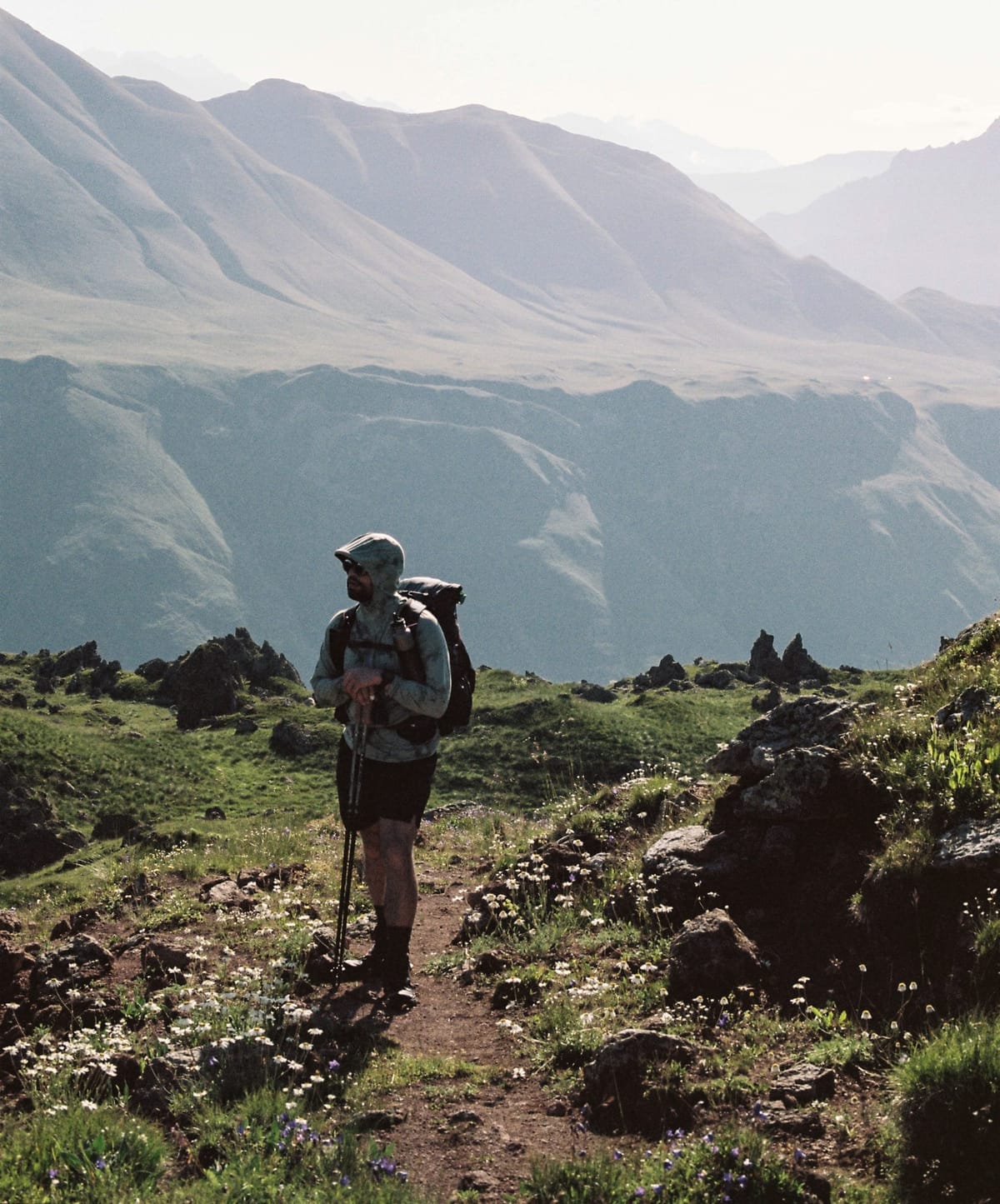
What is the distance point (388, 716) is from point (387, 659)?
42 cm

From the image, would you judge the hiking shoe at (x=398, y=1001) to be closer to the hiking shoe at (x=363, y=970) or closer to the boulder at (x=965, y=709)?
the hiking shoe at (x=363, y=970)

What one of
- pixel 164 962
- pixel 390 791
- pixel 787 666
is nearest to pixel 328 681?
pixel 390 791

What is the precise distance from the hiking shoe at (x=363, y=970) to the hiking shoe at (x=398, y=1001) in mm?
480

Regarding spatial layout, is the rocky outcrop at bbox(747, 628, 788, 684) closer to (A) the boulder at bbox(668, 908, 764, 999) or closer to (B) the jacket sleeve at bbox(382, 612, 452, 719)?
(B) the jacket sleeve at bbox(382, 612, 452, 719)

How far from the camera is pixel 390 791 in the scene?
9.36 meters

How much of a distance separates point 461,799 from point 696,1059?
68.7 ft

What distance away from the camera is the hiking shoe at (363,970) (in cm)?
966

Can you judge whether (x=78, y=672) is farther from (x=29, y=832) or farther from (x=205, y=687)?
(x=29, y=832)

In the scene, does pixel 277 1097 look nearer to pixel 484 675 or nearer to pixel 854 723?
pixel 854 723

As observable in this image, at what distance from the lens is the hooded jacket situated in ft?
29.7

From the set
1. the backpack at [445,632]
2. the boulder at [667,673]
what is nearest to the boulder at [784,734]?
the backpack at [445,632]

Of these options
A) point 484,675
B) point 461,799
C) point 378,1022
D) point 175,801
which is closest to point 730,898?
point 378,1022

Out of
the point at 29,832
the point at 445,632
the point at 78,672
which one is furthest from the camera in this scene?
the point at 78,672

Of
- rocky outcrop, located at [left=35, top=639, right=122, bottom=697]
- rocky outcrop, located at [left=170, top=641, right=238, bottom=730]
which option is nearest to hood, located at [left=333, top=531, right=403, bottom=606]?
rocky outcrop, located at [left=170, top=641, right=238, bottom=730]
